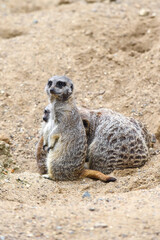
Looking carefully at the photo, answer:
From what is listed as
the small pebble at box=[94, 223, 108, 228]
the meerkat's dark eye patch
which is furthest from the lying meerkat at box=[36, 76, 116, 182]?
the small pebble at box=[94, 223, 108, 228]

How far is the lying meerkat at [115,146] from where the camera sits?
→ 15.6ft

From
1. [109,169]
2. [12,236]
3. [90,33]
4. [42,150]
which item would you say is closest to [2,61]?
[90,33]

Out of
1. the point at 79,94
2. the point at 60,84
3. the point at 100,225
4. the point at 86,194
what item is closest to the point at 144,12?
the point at 79,94

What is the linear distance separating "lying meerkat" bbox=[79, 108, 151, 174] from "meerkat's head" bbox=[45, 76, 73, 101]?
510 mm

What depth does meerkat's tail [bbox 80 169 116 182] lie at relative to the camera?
4.41m

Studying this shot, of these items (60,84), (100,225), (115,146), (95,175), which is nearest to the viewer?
(100,225)

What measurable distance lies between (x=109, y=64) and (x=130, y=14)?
51.1 inches

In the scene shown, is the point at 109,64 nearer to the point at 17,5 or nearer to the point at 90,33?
the point at 90,33

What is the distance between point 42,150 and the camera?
16.2ft

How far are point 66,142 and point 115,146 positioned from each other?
1.67ft

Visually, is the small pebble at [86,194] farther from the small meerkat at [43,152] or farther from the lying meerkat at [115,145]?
the small meerkat at [43,152]

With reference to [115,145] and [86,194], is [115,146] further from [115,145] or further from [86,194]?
[86,194]

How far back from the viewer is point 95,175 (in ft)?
15.0

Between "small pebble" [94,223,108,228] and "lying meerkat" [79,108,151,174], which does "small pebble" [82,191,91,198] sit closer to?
"lying meerkat" [79,108,151,174]
